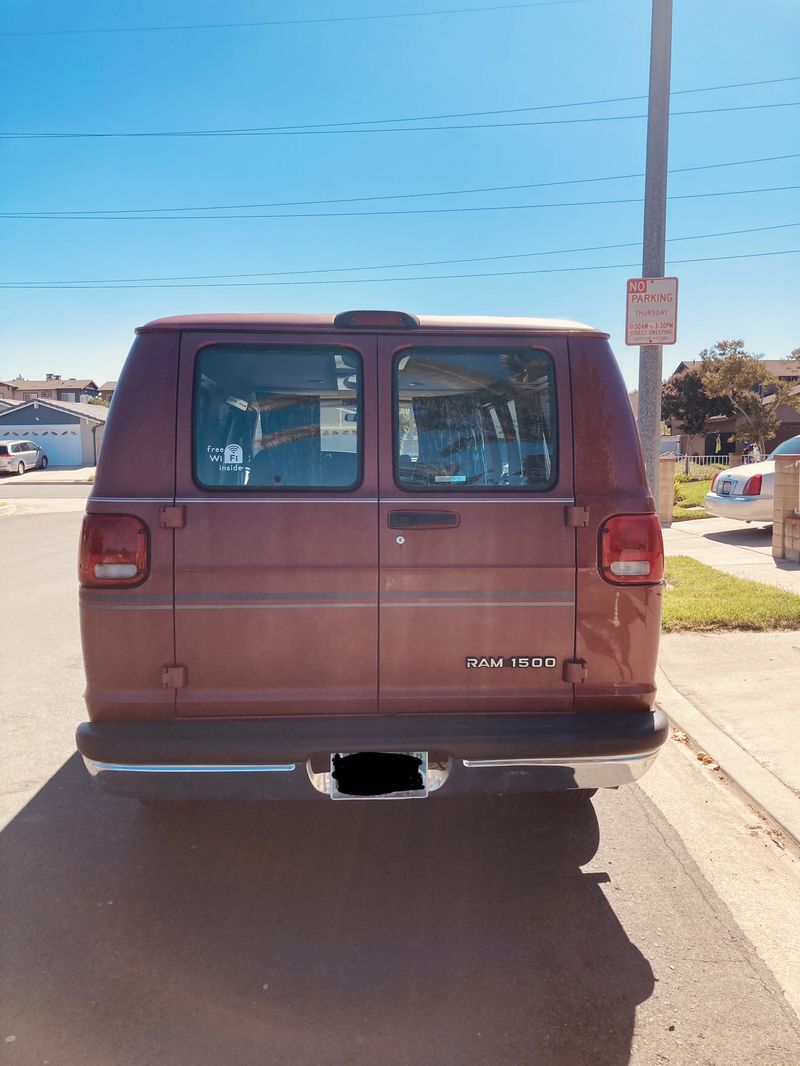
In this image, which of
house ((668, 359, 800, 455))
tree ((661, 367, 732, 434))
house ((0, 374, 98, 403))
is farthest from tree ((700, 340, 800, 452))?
house ((0, 374, 98, 403))

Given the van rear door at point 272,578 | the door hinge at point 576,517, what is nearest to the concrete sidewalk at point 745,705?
the door hinge at point 576,517

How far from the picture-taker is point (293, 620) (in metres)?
3.01

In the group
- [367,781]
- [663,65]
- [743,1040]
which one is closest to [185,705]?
[367,781]

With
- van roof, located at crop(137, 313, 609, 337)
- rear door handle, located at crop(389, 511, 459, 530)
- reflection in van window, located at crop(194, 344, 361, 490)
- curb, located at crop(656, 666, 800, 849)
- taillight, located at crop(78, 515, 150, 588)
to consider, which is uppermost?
van roof, located at crop(137, 313, 609, 337)

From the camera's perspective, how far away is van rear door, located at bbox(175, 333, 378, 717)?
3.00m

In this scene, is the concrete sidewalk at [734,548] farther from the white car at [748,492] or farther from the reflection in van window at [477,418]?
the reflection in van window at [477,418]

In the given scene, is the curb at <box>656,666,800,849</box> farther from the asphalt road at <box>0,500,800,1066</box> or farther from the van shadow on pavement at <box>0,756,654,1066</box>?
the van shadow on pavement at <box>0,756,654,1066</box>

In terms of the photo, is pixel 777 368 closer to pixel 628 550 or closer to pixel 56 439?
pixel 56 439

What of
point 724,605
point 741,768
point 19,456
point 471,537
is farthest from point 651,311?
point 19,456

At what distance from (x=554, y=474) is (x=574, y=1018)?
6.03ft

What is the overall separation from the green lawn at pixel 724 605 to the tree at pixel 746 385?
106 feet

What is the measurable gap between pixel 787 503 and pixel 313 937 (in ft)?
28.7

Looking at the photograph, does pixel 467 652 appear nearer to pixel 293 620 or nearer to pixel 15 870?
pixel 293 620

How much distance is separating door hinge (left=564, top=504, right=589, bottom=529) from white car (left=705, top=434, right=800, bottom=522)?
941 centimetres
